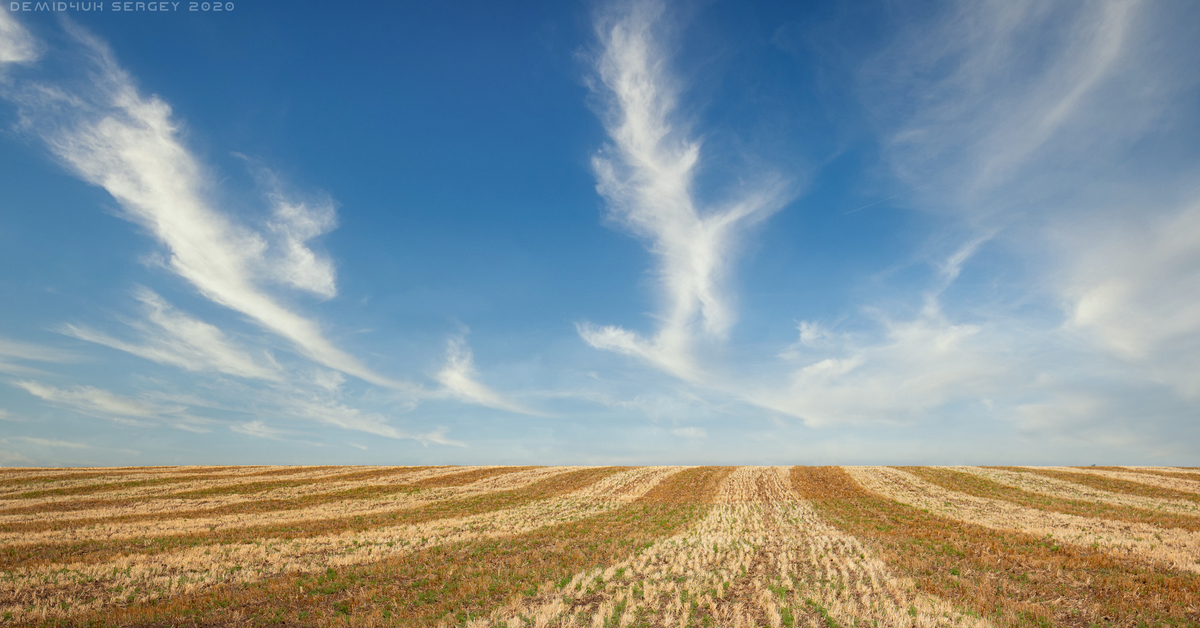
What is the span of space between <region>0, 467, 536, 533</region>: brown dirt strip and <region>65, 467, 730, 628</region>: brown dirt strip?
2313cm

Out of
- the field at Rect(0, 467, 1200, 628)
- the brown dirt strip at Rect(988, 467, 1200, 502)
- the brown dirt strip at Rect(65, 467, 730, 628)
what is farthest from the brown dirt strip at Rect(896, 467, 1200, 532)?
the brown dirt strip at Rect(65, 467, 730, 628)

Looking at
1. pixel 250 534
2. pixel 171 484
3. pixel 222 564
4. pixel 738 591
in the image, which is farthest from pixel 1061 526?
pixel 171 484

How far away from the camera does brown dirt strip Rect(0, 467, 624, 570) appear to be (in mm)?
22547

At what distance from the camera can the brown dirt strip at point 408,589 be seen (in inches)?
583

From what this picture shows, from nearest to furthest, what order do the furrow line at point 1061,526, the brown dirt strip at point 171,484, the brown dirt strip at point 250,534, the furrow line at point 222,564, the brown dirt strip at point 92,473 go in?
the furrow line at point 222,564, the furrow line at point 1061,526, the brown dirt strip at point 250,534, the brown dirt strip at point 171,484, the brown dirt strip at point 92,473

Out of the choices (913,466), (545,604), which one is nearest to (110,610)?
(545,604)

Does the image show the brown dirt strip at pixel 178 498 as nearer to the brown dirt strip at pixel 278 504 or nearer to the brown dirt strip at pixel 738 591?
the brown dirt strip at pixel 278 504

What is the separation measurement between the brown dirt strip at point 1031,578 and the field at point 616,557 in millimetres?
99

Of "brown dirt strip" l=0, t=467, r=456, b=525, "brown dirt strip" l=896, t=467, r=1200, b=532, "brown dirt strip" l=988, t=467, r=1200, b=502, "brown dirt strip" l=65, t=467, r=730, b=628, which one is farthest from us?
"brown dirt strip" l=988, t=467, r=1200, b=502

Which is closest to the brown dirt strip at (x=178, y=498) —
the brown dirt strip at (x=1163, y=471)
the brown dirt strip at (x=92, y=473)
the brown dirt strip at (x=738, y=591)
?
the brown dirt strip at (x=92, y=473)

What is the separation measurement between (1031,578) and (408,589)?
2196cm

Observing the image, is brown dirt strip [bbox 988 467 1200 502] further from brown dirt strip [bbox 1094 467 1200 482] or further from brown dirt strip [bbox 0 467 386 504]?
brown dirt strip [bbox 0 467 386 504]

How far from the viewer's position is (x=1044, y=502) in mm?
38375

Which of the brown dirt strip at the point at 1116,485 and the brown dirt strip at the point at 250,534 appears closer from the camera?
the brown dirt strip at the point at 250,534
